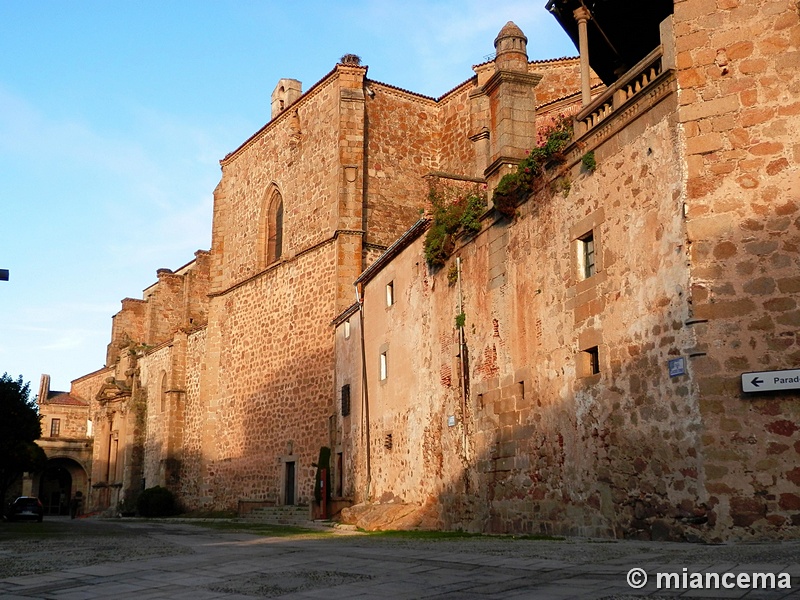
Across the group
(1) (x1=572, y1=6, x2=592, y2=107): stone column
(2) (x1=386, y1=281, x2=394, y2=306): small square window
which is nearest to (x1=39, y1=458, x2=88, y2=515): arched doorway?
(2) (x1=386, y1=281, x2=394, y2=306): small square window

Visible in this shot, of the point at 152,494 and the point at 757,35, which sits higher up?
the point at 757,35

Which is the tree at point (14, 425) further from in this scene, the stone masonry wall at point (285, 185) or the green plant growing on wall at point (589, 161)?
the green plant growing on wall at point (589, 161)

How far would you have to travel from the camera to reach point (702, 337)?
1121cm

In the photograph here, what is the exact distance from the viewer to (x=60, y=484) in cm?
6919

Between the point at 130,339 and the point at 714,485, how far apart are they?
5152 cm

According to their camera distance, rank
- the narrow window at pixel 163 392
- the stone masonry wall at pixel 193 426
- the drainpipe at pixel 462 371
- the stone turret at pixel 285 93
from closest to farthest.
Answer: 1. the drainpipe at pixel 462 371
2. the stone masonry wall at pixel 193 426
3. the narrow window at pixel 163 392
4. the stone turret at pixel 285 93

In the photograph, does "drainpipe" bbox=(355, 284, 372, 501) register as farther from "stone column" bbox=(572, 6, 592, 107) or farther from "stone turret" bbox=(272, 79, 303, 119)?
"stone turret" bbox=(272, 79, 303, 119)

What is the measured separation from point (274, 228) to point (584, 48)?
22.8 meters

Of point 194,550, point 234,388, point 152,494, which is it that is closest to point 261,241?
point 234,388

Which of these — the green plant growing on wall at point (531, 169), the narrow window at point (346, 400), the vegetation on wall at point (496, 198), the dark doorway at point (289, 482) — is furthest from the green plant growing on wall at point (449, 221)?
the dark doorway at point (289, 482)

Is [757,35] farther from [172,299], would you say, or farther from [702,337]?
[172,299]

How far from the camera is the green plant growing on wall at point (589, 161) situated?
1374 cm

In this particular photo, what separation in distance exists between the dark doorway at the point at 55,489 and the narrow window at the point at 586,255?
61201 millimetres

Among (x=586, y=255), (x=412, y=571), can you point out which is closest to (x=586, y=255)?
(x=586, y=255)
